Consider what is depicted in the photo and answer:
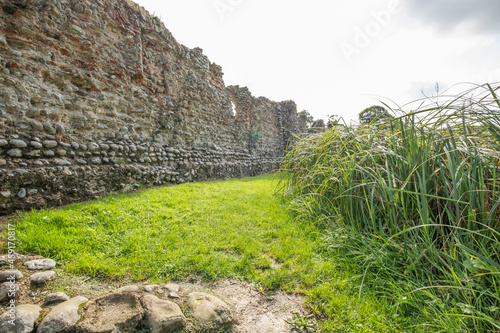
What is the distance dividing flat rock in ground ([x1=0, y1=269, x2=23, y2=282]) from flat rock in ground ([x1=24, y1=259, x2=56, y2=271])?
0.14 m

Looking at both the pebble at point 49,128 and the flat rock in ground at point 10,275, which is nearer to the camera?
the flat rock in ground at point 10,275

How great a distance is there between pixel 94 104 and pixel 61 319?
390cm

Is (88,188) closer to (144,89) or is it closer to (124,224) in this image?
(124,224)

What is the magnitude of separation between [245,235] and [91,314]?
1.66 metres

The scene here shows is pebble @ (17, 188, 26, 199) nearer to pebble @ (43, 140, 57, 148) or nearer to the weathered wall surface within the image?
the weathered wall surface

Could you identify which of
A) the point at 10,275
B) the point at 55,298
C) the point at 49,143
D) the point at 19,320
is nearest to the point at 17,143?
the point at 49,143

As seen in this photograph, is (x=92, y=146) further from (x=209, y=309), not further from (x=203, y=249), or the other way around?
(x=209, y=309)

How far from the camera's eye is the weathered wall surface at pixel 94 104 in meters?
3.01

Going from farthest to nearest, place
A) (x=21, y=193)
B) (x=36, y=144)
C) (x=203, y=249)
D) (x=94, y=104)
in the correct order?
(x=94, y=104) < (x=36, y=144) < (x=21, y=193) < (x=203, y=249)

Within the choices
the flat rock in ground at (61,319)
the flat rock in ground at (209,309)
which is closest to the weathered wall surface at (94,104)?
the flat rock in ground at (61,319)

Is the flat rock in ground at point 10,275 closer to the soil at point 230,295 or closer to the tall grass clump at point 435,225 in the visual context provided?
the soil at point 230,295

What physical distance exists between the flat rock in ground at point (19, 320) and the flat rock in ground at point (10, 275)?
15.8 inches

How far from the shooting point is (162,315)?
4.48 feet

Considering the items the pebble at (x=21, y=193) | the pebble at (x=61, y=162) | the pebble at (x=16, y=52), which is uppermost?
the pebble at (x=16, y=52)
